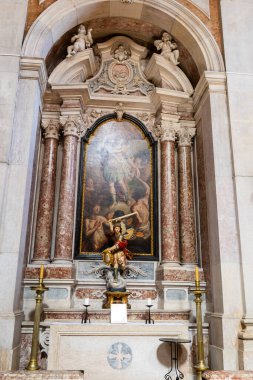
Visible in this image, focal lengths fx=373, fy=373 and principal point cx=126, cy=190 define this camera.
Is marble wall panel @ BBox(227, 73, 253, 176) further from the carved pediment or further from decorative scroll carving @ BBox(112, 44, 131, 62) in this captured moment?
decorative scroll carving @ BBox(112, 44, 131, 62)

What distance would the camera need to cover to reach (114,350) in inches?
221

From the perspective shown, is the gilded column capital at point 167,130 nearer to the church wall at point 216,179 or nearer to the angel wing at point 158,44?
the church wall at point 216,179

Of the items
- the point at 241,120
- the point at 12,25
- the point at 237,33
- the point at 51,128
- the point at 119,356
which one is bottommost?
the point at 119,356

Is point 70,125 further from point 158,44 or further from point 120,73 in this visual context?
point 158,44

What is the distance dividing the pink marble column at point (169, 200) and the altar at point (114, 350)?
6.26ft

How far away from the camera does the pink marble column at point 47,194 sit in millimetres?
7348

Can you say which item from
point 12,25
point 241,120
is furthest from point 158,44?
point 12,25

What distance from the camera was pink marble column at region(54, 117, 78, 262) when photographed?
7.27m

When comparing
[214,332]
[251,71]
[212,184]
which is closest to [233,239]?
[212,184]

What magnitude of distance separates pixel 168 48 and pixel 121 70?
1.19 metres

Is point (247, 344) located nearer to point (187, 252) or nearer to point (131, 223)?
point (187, 252)

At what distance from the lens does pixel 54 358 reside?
5531mm

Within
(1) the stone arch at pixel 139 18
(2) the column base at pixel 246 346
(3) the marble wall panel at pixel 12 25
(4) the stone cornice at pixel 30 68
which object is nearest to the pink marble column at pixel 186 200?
(1) the stone arch at pixel 139 18

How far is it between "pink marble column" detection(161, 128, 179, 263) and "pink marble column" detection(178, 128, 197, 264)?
0.56ft
